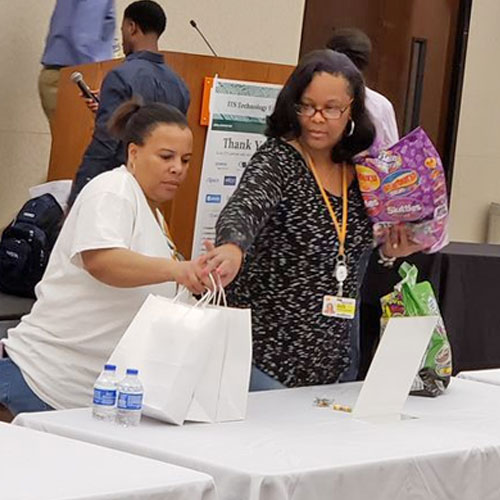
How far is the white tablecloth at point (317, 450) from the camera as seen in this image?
7.63 feet

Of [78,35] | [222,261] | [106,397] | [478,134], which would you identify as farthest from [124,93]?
[478,134]

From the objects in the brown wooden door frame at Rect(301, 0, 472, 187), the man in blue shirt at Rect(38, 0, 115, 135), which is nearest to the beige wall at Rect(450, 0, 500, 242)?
the brown wooden door frame at Rect(301, 0, 472, 187)

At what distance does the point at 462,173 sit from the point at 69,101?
13.4ft

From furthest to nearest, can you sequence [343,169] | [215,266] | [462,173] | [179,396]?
1. [462,173]
2. [343,169]
3. [215,266]
4. [179,396]

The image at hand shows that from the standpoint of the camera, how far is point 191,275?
9.12ft

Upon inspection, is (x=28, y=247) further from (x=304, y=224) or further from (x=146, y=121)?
(x=304, y=224)

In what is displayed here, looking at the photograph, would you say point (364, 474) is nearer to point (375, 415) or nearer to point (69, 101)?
point (375, 415)

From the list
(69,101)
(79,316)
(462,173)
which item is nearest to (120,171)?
(79,316)

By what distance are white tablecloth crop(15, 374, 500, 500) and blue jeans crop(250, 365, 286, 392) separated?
246 millimetres

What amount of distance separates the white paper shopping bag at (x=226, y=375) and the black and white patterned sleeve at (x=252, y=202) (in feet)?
0.84

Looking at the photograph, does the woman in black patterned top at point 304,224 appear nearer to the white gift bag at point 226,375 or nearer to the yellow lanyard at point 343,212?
the yellow lanyard at point 343,212

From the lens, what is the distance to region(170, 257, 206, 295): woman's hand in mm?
2771

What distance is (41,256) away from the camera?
5.20m

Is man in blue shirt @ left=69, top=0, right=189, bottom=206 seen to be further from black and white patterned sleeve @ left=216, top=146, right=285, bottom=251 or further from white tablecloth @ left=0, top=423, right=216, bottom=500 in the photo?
white tablecloth @ left=0, top=423, right=216, bottom=500
